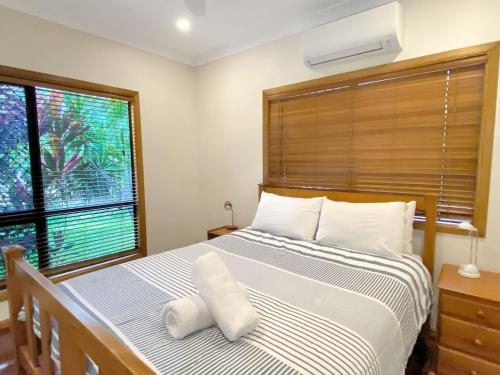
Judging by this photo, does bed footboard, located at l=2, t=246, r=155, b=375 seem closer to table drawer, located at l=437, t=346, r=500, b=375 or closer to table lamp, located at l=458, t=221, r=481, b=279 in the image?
table drawer, located at l=437, t=346, r=500, b=375

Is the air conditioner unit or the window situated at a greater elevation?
the air conditioner unit

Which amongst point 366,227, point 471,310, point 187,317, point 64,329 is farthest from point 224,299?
point 471,310

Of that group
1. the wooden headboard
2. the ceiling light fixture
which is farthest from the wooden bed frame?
the ceiling light fixture

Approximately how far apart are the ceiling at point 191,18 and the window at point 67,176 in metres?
0.60

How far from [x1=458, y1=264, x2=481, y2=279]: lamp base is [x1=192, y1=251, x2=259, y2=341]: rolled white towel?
1484 mm

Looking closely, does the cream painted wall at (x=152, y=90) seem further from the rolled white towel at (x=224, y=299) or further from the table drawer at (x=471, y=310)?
the table drawer at (x=471, y=310)

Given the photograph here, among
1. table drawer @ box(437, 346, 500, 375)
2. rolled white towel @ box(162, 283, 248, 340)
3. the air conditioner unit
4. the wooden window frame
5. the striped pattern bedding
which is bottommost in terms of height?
table drawer @ box(437, 346, 500, 375)

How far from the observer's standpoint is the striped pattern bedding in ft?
3.20

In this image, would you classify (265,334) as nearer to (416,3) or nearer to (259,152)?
(259,152)

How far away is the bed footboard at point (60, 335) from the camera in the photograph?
765mm

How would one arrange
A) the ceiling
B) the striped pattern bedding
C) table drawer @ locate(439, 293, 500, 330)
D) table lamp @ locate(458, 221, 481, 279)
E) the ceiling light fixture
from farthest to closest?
the ceiling light fixture, the ceiling, table lamp @ locate(458, 221, 481, 279), table drawer @ locate(439, 293, 500, 330), the striped pattern bedding

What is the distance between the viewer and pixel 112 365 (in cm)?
75

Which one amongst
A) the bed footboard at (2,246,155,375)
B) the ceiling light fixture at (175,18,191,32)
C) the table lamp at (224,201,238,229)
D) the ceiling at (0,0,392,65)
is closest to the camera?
the bed footboard at (2,246,155,375)

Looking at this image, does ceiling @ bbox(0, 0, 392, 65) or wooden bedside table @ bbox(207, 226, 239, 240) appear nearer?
ceiling @ bbox(0, 0, 392, 65)
